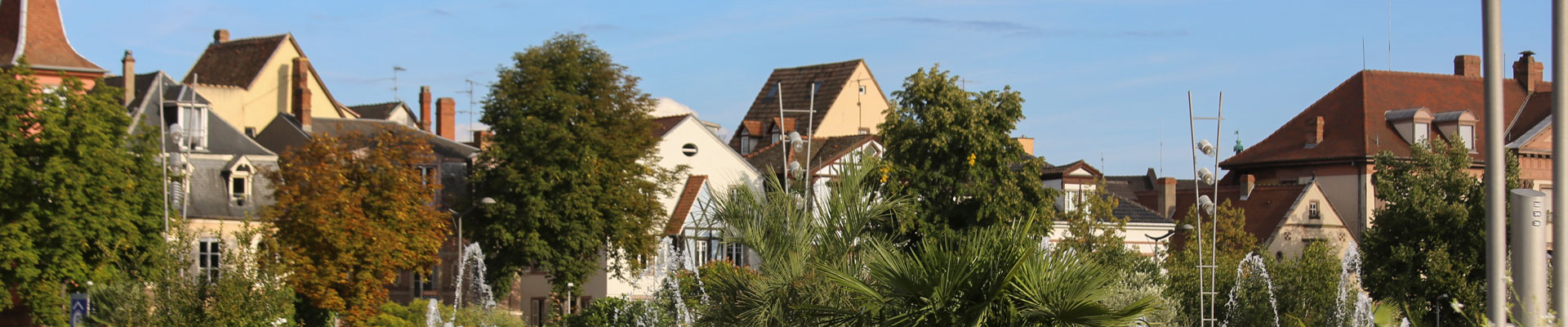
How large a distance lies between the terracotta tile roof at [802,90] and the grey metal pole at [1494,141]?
208 feet

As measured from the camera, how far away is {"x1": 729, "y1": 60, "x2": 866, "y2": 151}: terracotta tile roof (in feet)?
243

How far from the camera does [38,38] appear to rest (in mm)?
52594

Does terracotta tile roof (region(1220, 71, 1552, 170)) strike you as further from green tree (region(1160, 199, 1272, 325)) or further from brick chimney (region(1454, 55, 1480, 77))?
green tree (region(1160, 199, 1272, 325))

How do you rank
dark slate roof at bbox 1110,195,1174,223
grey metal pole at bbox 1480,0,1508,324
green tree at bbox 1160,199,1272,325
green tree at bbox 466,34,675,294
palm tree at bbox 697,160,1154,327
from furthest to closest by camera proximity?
dark slate roof at bbox 1110,195,1174,223, green tree at bbox 466,34,675,294, green tree at bbox 1160,199,1272,325, palm tree at bbox 697,160,1154,327, grey metal pole at bbox 1480,0,1508,324

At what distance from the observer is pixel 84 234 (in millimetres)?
40938

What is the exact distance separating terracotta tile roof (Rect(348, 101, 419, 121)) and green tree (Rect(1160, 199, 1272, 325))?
40715 mm

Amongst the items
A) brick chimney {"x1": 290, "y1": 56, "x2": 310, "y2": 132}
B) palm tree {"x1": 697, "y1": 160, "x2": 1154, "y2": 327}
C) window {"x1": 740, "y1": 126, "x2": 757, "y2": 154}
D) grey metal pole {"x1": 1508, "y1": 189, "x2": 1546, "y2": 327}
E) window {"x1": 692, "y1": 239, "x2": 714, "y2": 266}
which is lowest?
window {"x1": 692, "y1": 239, "x2": 714, "y2": 266}

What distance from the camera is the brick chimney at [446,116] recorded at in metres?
78.6

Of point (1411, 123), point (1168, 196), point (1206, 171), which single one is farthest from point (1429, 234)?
point (1411, 123)

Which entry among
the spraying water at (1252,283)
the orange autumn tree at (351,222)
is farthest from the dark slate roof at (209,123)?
the spraying water at (1252,283)

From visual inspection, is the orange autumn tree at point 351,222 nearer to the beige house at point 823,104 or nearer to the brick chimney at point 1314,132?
the beige house at point 823,104

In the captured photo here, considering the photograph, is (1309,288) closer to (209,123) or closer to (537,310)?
(537,310)

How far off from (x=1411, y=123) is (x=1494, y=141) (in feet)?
208

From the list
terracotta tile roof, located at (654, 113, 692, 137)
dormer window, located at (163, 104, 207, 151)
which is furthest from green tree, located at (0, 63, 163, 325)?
terracotta tile roof, located at (654, 113, 692, 137)
